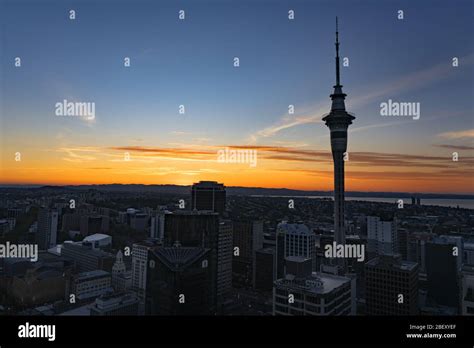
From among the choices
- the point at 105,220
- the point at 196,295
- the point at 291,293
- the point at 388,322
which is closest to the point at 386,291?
the point at 291,293

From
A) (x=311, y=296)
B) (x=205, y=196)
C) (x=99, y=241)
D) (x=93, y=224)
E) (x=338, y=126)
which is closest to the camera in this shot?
(x=311, y=296)

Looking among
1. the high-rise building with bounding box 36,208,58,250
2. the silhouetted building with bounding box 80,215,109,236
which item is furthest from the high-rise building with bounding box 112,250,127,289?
the silhouetted building with bounding box 80,215,109,236

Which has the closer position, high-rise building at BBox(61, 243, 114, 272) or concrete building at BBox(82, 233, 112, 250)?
high-rise building at BBox(61, 243, 114, 272)

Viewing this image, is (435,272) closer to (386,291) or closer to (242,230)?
(386,291)

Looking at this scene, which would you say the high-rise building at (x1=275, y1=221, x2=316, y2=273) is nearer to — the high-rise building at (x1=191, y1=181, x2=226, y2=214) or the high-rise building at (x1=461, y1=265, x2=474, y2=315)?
the high-rise building at (x1=191, y1=181, x2=226, y2=214)

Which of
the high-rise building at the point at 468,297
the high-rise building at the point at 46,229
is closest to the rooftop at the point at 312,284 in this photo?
the high-rise building at the point at 468,297

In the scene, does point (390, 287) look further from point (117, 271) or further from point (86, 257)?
point (86, 257)

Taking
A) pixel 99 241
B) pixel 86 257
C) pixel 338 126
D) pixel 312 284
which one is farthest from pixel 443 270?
pixel 99 241
